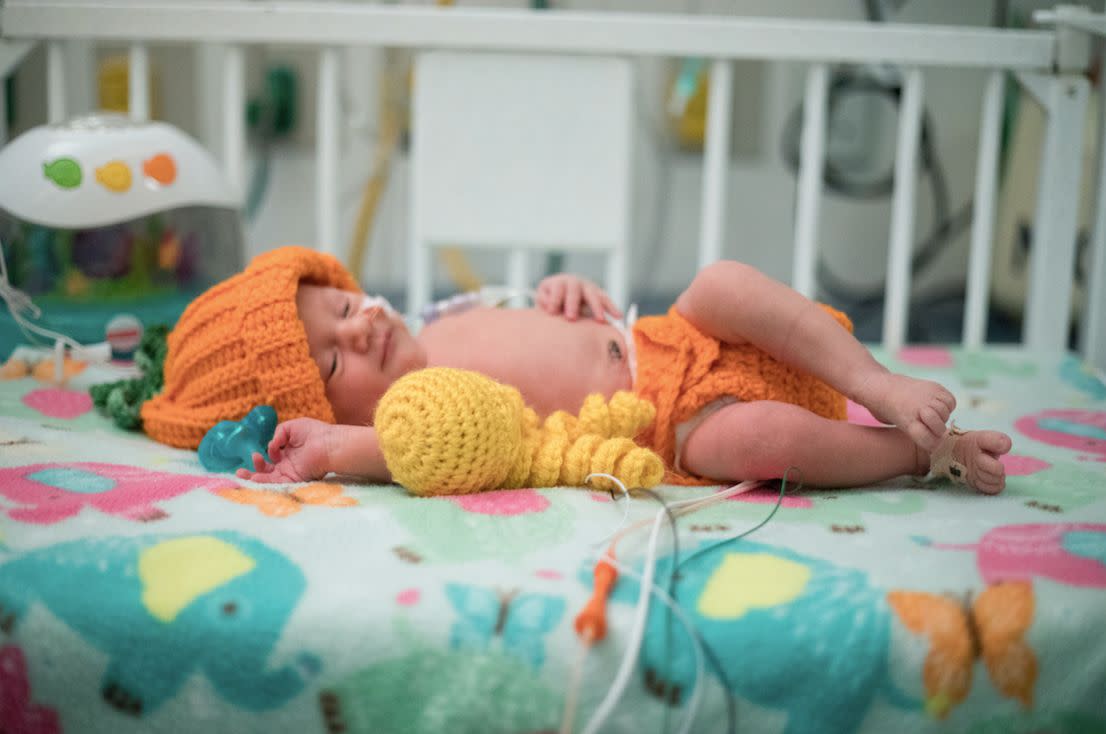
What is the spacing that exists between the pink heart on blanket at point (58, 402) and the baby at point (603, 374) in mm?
129

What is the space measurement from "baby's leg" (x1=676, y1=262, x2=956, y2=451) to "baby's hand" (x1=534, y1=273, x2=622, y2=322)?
0.17m

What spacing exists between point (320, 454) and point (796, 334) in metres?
0.46

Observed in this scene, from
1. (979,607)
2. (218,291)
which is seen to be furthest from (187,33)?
(979,607)

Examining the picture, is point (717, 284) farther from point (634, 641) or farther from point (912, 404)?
point (634, 641)

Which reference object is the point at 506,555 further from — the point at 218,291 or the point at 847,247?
the point at 847,247

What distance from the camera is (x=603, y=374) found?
1.05 meters

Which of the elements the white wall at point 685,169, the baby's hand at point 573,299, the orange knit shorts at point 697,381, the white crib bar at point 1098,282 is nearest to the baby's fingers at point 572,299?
the baby's hand at point 573,299

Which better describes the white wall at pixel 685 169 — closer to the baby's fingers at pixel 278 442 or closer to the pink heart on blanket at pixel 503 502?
the baby's fingers at pixel 278 442

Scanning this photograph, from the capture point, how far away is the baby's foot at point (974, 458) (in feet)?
2.75

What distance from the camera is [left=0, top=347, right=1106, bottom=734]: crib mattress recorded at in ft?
1.96

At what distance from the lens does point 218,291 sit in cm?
103

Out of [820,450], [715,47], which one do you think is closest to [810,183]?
[715,47]

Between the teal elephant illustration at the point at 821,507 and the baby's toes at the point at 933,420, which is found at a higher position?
the baby's toes at the point at 933,420

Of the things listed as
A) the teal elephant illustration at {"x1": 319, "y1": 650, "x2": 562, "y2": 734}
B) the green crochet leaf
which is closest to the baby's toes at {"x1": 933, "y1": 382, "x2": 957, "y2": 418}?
the teal elephant illustration at {"x1": 319, "y1": 650, "x2": 562, "y2": 734}
